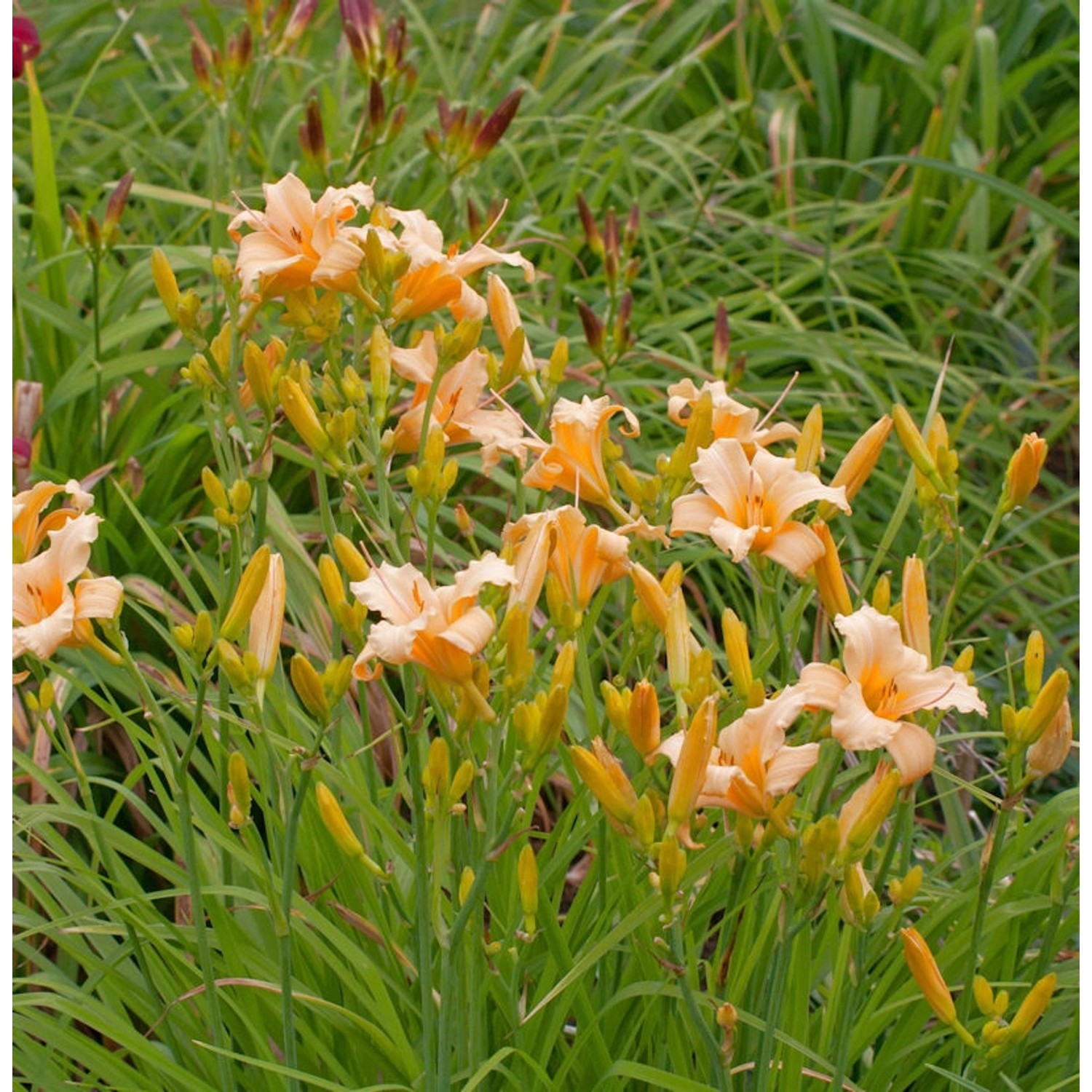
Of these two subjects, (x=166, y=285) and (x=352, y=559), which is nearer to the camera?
(x=352, y=559)

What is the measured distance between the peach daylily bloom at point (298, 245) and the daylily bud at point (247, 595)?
0.29 m

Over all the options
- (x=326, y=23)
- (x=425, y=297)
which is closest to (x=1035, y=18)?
(x=326, y=23)

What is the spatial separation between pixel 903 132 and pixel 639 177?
28.9 inches

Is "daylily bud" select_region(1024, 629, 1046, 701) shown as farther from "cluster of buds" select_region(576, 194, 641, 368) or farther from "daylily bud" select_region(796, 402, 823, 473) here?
"cluster of buds" select_region(576, 194, 641, 368)

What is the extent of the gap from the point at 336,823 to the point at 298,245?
0.51 meters

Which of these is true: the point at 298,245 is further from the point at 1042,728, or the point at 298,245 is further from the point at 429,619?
the point at 1042,728

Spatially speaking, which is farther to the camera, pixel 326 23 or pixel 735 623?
pixel 326 23

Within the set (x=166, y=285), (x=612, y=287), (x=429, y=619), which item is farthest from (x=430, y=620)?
(x=612, y=287)

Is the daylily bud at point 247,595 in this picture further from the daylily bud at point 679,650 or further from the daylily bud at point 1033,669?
the daylily bud at point 1033,669

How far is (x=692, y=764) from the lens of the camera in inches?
36.6

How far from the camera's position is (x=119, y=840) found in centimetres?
130

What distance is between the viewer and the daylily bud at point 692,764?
3.03 feet

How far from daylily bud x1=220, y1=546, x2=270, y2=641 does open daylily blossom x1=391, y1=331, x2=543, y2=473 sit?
248mm

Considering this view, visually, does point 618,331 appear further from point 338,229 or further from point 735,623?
point 735,623
